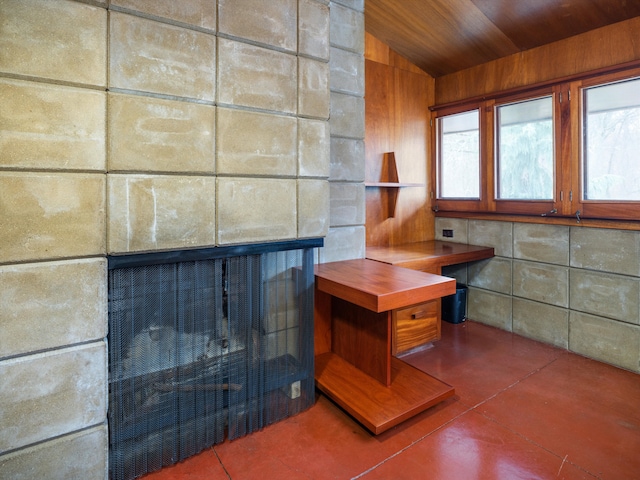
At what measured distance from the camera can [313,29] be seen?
210 centimetres

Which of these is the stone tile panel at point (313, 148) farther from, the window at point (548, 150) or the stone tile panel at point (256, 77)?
the window at point (548, 150)

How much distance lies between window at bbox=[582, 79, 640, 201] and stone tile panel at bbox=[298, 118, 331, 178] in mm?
2152

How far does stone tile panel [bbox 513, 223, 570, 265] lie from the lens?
10.3ft

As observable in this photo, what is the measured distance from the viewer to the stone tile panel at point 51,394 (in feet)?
4.64

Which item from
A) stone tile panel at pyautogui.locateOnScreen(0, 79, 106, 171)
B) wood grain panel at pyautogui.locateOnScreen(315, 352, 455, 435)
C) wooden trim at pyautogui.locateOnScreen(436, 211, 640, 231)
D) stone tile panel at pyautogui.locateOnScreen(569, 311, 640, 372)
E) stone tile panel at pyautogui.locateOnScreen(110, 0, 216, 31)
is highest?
stone tile panel at pyautogui.locateOnScreen(110, 0, 216, 31)

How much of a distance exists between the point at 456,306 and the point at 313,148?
2.44 m

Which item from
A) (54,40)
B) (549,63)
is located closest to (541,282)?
(549,63)

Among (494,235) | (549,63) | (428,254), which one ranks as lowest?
(428,254)

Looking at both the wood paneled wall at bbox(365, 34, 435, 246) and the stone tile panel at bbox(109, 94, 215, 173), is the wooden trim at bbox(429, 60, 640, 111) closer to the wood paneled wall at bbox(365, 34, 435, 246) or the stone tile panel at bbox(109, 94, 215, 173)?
the wood paneled wall at bbox(365, 34, 435, 246)

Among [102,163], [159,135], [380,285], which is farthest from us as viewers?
[380,285]

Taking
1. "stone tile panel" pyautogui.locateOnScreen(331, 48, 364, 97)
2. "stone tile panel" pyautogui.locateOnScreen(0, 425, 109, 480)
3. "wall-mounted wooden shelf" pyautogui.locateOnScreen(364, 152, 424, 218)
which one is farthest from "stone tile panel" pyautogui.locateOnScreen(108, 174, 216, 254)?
"wall-mounted wooden shelf" pyautogui.locateOnScreen(364, 152, 424, 218)

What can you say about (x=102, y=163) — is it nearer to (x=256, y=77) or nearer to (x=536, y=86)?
(x=256, y=77)

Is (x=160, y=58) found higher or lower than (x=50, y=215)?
higher

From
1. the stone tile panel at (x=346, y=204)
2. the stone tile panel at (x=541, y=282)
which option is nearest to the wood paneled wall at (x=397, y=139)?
the stone tile panel at (x=346, y=204)
